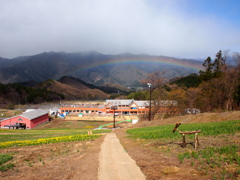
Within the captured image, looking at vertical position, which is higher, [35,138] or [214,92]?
[214,92]

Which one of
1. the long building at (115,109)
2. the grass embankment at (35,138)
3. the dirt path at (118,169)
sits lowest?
the long building at (115,109)

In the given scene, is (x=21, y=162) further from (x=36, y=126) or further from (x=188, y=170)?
(x=36, y=126)

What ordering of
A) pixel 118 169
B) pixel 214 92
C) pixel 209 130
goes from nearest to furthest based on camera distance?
pixel 118 169 → pixel 209 130 → pixel 214 92

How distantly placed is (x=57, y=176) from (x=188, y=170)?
5097 mm

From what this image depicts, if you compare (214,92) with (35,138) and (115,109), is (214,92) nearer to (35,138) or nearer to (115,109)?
(35,138)

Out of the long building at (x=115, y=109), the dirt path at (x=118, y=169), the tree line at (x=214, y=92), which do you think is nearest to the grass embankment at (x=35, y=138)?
the dirt path at (x=118, y=169)

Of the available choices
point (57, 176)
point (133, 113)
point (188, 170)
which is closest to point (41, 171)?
point (57, 176)

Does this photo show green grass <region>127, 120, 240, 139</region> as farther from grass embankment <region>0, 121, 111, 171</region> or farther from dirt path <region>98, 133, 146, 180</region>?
grass embankment <region>0, 121, 111, 171</region>

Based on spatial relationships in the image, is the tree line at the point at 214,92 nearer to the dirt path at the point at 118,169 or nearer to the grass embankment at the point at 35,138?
the grass embankment at the point at 35,138

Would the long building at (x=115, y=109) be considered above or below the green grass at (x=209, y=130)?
below

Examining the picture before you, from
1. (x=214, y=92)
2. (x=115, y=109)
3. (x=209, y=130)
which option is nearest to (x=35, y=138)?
(x=209, y=130)

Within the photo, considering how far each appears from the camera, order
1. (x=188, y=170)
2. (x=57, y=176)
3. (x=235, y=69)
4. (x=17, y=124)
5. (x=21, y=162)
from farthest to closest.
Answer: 1. (x=17, y=124)
2. (x=235, y=69)
3. (x=21, y=162)
4. (x=57, y=176)
5. (x=188, y=170)

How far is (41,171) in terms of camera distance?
345 inches

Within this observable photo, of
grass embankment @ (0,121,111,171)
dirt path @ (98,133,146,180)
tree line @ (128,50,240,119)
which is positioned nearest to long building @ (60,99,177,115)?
tree line @ (128,50,240,119)
